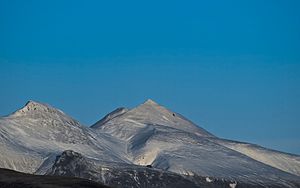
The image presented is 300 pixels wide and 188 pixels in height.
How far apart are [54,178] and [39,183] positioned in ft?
25.1

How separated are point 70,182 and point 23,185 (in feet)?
24.3

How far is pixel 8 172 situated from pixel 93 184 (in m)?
26.1

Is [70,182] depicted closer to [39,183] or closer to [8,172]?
[39,183]

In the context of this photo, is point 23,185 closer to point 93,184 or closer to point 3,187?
point 3,187

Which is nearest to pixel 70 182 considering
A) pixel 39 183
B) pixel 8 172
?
pixel 39 183

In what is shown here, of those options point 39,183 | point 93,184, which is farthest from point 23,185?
point 93,184

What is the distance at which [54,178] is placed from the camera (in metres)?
142

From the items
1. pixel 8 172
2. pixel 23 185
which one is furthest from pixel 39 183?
pixel 8 172

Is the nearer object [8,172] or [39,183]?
[39,183]

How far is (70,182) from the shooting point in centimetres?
13375

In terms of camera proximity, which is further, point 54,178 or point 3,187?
point 54,178

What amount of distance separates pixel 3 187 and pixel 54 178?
12.1 m

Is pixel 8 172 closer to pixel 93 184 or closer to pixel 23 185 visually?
pixel 23 185

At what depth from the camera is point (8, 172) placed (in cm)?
14938
